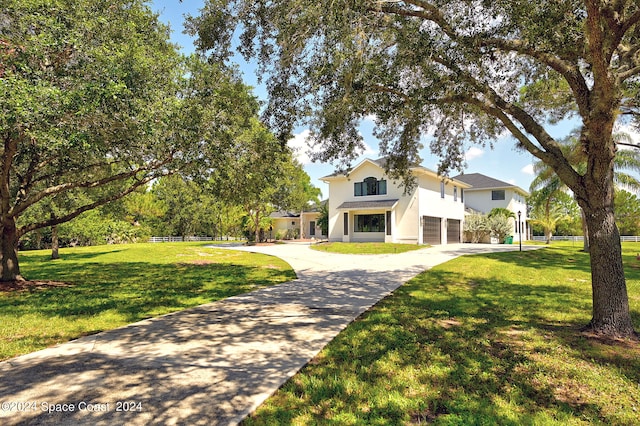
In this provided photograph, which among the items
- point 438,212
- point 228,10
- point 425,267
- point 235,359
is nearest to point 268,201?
point 438,212

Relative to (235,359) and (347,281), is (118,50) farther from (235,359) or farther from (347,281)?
(347,281)

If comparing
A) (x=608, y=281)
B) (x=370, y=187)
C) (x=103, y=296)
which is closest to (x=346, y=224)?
(x=370, y=187)

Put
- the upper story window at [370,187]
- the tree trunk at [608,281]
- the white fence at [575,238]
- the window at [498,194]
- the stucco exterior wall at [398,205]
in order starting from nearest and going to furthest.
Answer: the tree trunk at [608,281] → the stucco exterior wall at [398,205] → the upper story window at [370,187] → the white fence at [575,238] → the window at [498,194]

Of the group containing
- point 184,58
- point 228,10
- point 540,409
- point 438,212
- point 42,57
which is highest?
point 184,58

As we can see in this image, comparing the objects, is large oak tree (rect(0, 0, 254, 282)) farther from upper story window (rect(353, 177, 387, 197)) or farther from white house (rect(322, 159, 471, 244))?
upper story window (rect(353, 177, 387, 197))

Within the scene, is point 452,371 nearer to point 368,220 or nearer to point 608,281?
point 608,281

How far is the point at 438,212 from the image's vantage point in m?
29.4

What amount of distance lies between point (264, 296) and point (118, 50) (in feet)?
23.7

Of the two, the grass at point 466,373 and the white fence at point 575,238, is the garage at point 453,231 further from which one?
the grass at point 466,373

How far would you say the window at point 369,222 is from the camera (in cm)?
2857

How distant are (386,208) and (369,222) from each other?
2668 millimetres

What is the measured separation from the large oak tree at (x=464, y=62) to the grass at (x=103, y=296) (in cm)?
515

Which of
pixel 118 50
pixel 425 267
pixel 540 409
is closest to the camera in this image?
pixel 540 409

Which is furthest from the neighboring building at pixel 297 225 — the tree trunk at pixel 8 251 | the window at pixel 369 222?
the tree trunk at pixel 8 251
